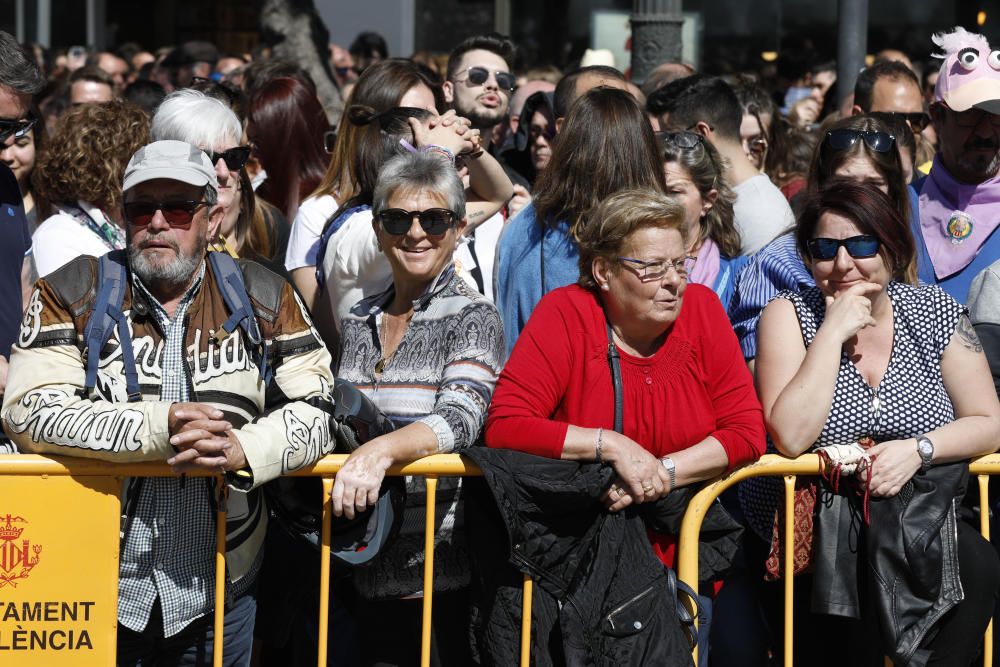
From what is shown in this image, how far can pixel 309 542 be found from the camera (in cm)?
378

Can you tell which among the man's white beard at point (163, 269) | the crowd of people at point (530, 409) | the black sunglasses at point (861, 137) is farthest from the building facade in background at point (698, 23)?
the man's white beard at point (163, 269)

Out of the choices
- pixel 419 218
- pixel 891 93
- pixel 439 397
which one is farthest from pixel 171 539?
pixel 891 93

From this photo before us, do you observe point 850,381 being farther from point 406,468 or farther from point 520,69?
point 520,69

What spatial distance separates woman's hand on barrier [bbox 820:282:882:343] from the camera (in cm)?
379

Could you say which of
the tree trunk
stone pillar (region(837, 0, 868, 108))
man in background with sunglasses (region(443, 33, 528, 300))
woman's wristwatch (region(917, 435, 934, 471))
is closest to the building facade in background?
the tree trunk

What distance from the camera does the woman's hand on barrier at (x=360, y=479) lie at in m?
3.53

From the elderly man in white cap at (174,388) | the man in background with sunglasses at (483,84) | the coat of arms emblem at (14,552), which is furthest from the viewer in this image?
the man in background with sunglasses at (483,84)

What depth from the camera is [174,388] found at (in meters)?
3.53

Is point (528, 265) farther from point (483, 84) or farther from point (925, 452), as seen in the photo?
point (483, 84)

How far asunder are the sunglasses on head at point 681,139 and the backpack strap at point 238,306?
1.89 m

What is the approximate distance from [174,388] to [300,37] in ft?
36.2

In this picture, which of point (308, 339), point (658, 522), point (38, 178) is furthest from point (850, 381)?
point (38, 178)

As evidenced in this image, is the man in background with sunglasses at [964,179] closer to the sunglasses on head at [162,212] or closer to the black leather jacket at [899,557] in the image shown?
the black leather jacket at [899,557]

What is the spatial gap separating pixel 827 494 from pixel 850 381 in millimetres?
348
